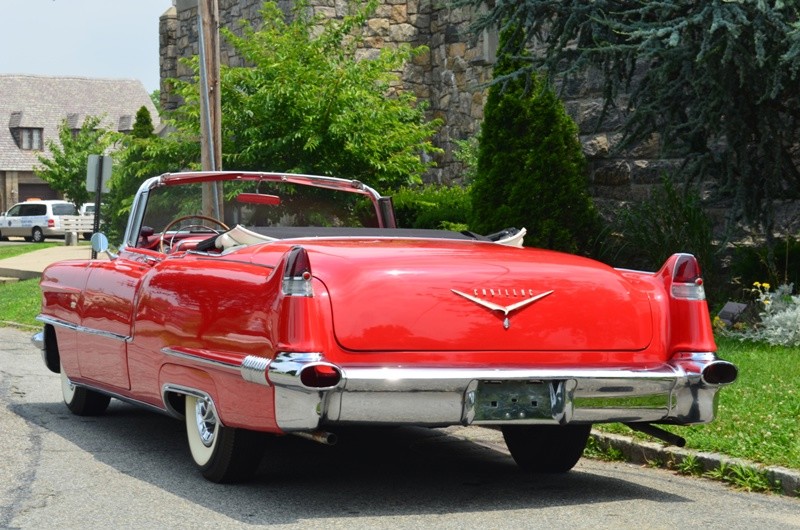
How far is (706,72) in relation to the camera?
11773mm

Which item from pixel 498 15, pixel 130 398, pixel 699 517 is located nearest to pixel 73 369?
pixel 130 398

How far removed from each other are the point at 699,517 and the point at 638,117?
7.49 meters

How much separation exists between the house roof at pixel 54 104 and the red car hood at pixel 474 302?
250 ft

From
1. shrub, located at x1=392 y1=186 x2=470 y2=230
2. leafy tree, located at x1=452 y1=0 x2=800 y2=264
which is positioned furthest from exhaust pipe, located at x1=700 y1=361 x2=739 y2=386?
shrub, located at x1=392 y1=186 x2=470 y2=230

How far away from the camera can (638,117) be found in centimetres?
1296

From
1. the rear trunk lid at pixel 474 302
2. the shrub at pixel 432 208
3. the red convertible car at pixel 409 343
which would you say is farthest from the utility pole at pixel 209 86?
the rear trunk lid at pixel 474 302

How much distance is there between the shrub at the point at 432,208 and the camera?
18141 mm

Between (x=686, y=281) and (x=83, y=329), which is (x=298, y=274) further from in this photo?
(x=83, y=329)

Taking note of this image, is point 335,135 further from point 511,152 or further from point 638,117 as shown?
point 638,117

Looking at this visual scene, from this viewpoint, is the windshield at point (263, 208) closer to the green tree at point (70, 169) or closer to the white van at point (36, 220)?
the white van at point (36, 220)

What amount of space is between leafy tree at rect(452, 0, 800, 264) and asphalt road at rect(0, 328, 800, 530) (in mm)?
4516

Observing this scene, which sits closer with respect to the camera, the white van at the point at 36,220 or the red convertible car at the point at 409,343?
the red convertible car at the point at 409,343

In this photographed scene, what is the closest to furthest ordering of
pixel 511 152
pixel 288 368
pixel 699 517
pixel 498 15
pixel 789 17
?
pixel 288 368 < pixel 699 517 < pixel 789 17 < pixel 498 15 < pixel 511 152

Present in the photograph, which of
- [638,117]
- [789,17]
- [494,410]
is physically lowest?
[494,410]
